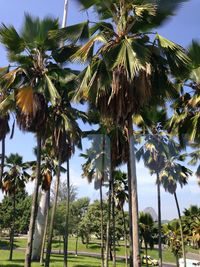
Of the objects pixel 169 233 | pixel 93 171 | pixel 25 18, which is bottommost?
pixel 169 233

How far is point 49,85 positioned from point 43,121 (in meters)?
1.55

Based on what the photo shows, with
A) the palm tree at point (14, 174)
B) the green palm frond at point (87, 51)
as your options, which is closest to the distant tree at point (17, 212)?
the palm tree at point (14, 174)

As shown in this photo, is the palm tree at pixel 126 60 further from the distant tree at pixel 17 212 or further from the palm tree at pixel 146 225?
the distant tree at pixel 17 212

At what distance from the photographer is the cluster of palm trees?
33.4 ft

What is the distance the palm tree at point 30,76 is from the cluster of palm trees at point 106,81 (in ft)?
0.11

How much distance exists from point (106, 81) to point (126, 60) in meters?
0.83

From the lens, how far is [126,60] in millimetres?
9953

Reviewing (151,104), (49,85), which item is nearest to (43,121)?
(49,85)

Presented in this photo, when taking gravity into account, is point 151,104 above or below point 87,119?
below

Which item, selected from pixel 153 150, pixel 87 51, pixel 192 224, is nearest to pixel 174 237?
pixel 192 224

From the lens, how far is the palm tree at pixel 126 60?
997 cm

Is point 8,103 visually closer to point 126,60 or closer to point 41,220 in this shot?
point 126,60

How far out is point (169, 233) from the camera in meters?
39.1

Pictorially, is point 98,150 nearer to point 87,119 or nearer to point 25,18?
point 87,119
